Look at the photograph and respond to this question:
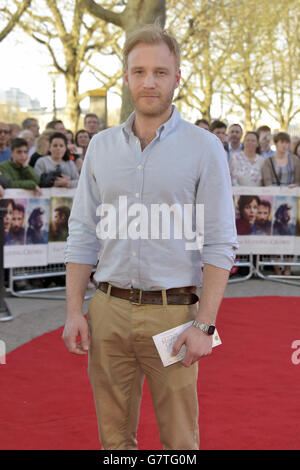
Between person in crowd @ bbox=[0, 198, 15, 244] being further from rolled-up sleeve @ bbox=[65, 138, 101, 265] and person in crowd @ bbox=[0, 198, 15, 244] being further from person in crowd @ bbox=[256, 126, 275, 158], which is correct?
person in crowd @ bbox=[256, 126, 275, 158]

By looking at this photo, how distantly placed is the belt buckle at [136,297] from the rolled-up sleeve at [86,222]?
0.73 feet

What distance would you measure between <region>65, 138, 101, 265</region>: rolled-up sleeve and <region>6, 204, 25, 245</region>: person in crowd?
16.5ft

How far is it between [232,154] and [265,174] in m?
0.60

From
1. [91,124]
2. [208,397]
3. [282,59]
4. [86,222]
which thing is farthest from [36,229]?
[282,59]

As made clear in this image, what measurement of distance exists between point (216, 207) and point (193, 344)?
1.57 feet

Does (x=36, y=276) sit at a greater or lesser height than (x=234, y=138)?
lesser

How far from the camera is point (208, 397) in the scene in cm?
423

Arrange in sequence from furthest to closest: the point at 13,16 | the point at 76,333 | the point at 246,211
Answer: the point at 13,16, the point at 246,211, the point at 76,333

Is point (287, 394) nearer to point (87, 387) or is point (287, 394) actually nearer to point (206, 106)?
point (87, 387)

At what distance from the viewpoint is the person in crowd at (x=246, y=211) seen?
8.77 metres

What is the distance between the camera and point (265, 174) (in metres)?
8.95

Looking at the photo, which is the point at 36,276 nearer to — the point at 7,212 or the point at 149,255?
the point at 7,212
